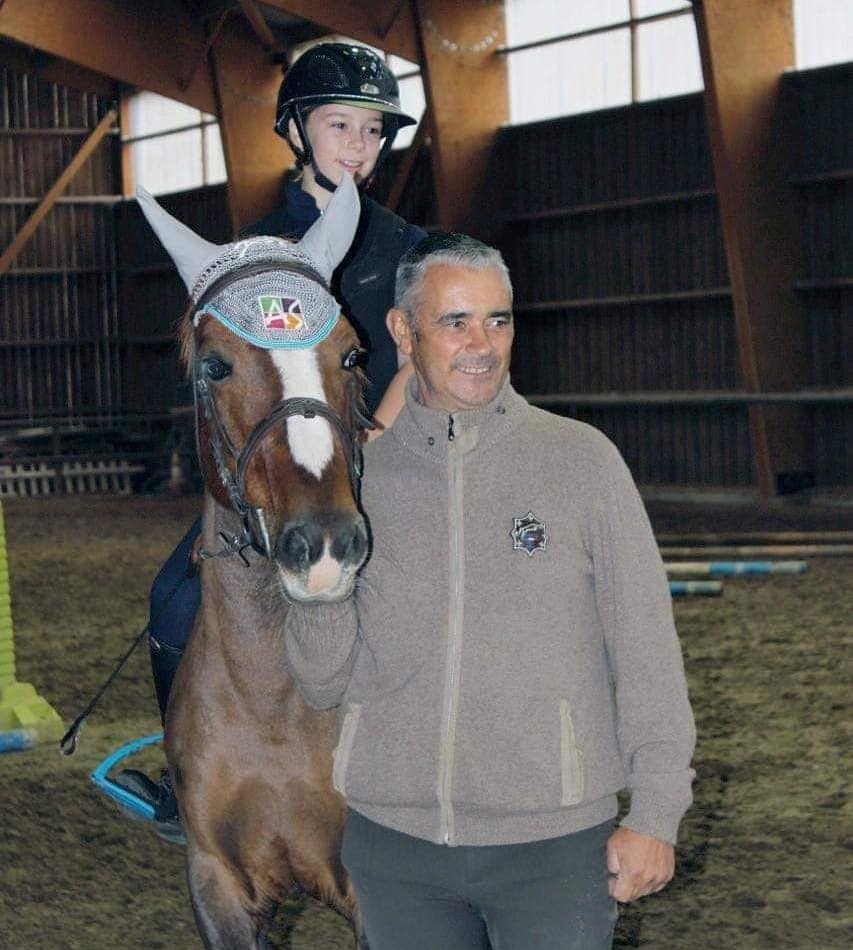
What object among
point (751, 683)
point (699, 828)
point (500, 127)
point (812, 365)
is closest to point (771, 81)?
point (812, 365)

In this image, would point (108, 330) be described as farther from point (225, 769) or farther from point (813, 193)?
point (225, 769)

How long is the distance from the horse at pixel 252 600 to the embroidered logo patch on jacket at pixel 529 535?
38 centimetres

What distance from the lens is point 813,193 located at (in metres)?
16.9

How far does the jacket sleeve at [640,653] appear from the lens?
218cm

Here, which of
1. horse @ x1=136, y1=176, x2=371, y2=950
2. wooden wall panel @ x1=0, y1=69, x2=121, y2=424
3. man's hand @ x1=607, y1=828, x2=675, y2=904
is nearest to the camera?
man's hand @ x1=607, y1=828, x2=675, y2=904

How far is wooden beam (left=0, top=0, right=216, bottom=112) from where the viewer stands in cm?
2148

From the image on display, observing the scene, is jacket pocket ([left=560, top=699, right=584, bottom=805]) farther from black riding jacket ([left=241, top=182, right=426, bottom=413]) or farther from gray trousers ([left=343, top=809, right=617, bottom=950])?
black riding jacket ([left=241, top=182, right=426, bottom=413])

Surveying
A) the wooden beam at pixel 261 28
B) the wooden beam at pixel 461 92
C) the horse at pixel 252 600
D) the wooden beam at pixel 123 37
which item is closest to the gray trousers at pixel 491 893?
the horse at pixel 252 600

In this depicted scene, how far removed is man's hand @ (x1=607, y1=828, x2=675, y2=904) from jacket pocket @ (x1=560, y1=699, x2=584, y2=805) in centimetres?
9

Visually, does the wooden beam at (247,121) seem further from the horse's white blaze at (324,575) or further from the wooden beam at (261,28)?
the horse's white blaze at (324,575)

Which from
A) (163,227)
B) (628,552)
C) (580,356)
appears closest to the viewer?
(628,552)

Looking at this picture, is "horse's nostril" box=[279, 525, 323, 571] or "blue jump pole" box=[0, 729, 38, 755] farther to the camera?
"blue jump pole" box=[0, 729, 38, 755]

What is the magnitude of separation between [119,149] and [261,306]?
26954 mm

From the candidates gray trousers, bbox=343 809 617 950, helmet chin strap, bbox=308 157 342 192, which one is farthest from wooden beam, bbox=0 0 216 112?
gray trousers, bbox=343 809 617 950
